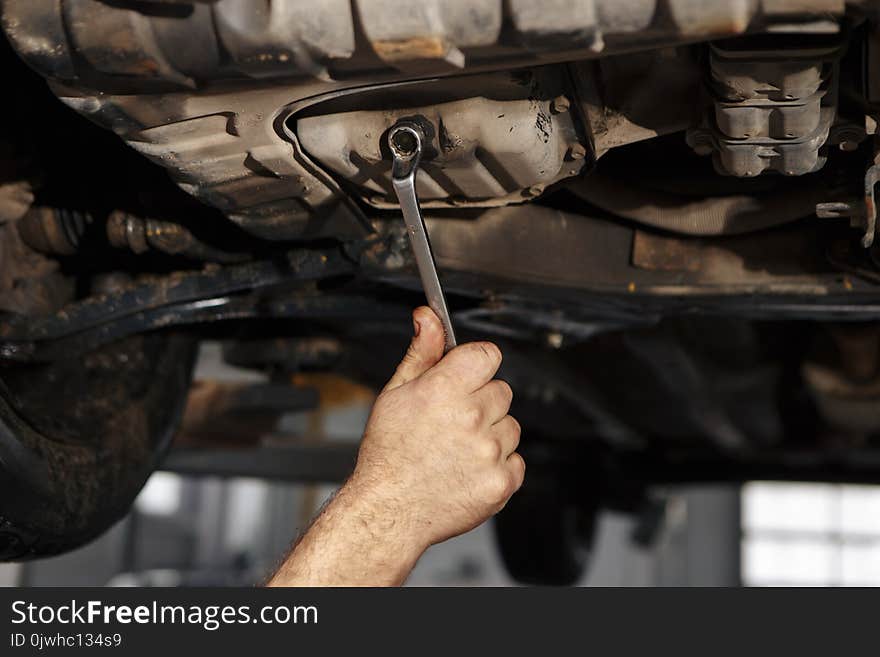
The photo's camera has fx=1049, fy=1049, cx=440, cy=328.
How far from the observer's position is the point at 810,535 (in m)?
7.00

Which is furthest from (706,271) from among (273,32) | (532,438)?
(532,438)

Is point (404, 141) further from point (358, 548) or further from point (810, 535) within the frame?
point (810, 535)

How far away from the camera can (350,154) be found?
0.88 m

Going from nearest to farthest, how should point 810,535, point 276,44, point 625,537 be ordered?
point 276,44, point 810,535, point 625,537

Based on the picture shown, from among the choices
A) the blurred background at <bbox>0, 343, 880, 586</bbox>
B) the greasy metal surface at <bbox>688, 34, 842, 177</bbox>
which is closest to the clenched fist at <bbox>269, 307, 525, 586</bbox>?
the greasy metal surface at <bbox>688, 34, 842, 177</bbox>

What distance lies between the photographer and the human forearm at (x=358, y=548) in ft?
2.93

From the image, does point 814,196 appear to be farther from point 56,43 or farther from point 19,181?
point 19,181

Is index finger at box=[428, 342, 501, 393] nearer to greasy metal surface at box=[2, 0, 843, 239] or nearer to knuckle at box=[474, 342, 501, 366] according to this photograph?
knuckle at box=[474, 342, 501, 366]

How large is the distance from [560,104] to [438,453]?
0.31 meters

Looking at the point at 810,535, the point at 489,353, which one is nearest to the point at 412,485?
the point at 489,353

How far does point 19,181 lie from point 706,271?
0.75 metres

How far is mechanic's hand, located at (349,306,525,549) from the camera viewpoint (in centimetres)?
91

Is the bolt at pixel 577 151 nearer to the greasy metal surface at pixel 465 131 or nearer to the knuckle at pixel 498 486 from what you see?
the greasy metal surface at pixel 465 131

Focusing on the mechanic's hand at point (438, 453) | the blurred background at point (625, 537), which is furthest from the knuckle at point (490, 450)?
the blurred background at point (625, 537)
